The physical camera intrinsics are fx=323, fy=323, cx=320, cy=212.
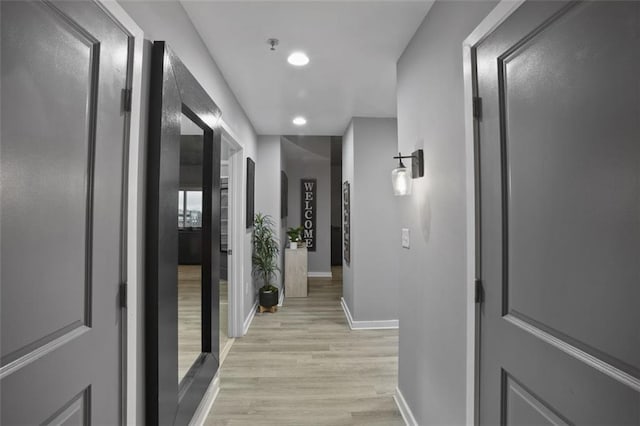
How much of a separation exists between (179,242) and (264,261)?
2.77m

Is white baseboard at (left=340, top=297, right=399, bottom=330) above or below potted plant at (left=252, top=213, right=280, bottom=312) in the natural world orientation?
below

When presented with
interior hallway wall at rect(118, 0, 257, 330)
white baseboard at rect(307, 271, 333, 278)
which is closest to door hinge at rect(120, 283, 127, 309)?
interior hallway wall at rect(118, 0, 257, 330)

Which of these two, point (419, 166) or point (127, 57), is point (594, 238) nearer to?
point (419, 166)

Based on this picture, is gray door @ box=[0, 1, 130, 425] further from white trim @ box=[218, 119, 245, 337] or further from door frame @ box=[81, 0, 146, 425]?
white trim @ box=[218, 119, 245, 337]

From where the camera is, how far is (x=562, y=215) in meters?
0.85

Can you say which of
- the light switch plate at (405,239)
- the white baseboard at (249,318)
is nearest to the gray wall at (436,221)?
the light switch plate at (405,239)

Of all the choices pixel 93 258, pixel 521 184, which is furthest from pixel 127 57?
pixel 521 184

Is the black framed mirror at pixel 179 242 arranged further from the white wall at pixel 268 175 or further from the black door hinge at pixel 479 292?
the white wall at pixel 268 175

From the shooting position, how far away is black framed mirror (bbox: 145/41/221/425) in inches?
54.7

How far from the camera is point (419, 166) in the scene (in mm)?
1899

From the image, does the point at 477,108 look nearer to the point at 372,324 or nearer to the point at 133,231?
the point at 133,231

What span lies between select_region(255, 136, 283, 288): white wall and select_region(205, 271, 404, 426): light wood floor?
1.63m

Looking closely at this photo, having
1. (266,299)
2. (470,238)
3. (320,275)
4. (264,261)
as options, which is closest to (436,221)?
(470,238)

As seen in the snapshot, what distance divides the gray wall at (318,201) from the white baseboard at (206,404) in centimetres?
479
